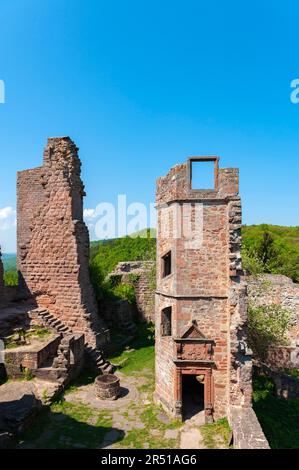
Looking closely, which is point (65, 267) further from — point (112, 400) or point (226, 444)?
point (226, 444)

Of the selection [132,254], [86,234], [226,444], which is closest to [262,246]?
[132,254]

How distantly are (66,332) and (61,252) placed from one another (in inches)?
146

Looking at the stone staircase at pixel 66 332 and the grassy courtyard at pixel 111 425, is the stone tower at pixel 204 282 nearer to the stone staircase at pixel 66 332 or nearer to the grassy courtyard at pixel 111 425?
the grassy courtyard at pixel 111 425

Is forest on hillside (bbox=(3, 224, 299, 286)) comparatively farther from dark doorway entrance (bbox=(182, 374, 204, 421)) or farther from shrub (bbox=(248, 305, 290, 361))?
dark doorway entrance (bbox=(182, 374, 204, 421))

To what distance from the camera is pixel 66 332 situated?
15.3 m

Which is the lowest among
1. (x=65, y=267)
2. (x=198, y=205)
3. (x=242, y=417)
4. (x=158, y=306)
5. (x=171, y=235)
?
(x=242, y=417)

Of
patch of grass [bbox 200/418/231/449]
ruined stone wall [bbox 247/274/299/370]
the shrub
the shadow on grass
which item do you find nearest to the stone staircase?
the shadow on grass

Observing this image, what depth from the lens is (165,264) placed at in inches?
472

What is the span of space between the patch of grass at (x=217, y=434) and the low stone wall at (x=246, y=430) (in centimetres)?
36

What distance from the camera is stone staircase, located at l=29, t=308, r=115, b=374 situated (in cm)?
1477

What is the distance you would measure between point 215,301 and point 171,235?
2.52 meters

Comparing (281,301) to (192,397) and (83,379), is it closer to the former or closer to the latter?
(192,397)

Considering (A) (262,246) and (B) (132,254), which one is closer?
(A) (262,246)

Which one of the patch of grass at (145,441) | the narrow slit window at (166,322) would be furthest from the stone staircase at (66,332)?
the patch of grass at (145,441)
